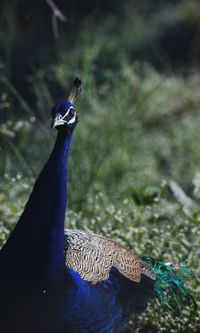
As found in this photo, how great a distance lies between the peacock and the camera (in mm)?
2242

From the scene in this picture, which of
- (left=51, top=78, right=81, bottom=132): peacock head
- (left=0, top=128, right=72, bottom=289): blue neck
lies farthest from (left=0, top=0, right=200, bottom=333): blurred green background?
(left=51, top=78, right=81, bottom=132): peacock head

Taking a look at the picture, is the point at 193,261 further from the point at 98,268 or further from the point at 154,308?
the point at 98,268

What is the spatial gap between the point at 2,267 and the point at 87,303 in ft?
0.99

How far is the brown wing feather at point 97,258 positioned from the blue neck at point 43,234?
127 mm

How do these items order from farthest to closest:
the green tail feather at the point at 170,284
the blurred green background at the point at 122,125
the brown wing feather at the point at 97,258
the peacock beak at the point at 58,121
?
the blurred green background at the point at 122,125 < the green tail feather at the point at 170,284 < the brown wing feather at the point at 97,258 < the peacock beak at the point at 58,121

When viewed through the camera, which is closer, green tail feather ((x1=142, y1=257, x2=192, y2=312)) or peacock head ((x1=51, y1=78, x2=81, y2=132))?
peacock head ((x1=51, y1=78, x2=81, y2=132))

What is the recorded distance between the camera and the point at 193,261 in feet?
10.9

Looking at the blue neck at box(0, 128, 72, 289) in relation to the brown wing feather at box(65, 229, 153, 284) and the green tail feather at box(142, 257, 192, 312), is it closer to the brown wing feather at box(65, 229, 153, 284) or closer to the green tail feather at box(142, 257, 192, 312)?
the brown wing feather at box(65, 229, 153, 284)

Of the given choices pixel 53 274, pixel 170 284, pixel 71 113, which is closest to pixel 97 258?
pixel 53 274

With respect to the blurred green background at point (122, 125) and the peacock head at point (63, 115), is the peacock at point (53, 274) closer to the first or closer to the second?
the peacock head at point (63, 115)

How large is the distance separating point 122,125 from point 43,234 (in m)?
2.29

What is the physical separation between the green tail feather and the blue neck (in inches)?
23.1

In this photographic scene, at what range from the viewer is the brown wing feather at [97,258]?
2.43m

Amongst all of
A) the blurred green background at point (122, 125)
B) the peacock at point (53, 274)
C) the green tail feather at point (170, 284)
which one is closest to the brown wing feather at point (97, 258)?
the peacock at point (53, 274)
